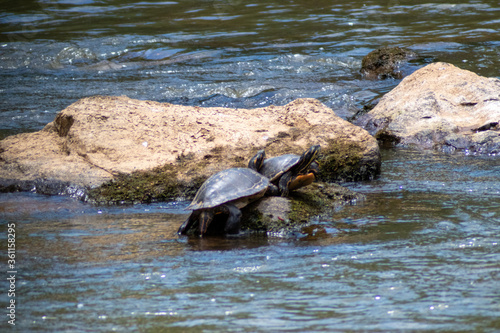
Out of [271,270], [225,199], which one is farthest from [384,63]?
[271,270]

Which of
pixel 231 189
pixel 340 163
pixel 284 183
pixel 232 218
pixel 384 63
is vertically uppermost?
pixel 384 63

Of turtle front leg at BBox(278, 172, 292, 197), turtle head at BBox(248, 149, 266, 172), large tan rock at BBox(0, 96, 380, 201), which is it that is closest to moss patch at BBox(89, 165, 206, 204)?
large tan rock at BBox(0, 96, 380, 201)

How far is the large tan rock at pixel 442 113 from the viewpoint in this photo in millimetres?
7371

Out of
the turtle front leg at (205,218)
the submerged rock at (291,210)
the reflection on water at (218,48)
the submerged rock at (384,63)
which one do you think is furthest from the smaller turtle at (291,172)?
the submerged rock at (384,63)

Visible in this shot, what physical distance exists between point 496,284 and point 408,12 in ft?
56.1

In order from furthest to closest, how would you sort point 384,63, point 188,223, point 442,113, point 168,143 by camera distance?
point 384,63 → point 442,113 → point 168,143 → point 188,223

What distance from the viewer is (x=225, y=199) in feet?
14.3

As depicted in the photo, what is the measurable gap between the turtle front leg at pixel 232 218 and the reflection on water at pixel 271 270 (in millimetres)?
102

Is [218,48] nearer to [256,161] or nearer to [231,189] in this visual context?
[256,161]

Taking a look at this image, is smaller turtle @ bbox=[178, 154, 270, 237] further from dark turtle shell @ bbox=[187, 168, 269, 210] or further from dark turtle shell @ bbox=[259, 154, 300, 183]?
dark turtle shell @ bbox=[259, 154, 300, 183]

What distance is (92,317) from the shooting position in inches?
117

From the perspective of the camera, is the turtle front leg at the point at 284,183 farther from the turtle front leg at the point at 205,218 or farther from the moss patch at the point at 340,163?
the moss patch at the point at 340,163

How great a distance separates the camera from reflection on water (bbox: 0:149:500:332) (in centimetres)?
288

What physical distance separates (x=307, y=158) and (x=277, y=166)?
0.95 feet
